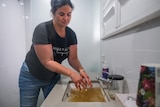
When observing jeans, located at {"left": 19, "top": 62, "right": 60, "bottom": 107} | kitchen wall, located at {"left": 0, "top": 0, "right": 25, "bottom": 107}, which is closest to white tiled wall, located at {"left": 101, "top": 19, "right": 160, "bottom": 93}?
jeans, located at {"left": 19, "top": 62, "right": 60, "bottom": 107}

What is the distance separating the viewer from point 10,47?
1.60 metres

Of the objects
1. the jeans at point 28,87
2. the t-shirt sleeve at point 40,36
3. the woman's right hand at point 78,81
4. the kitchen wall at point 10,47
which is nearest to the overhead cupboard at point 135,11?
the woman's right hand at point 78,81

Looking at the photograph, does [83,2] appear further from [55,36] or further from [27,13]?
[55,36]

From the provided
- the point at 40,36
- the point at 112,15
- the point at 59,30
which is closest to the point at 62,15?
the point at 59,30

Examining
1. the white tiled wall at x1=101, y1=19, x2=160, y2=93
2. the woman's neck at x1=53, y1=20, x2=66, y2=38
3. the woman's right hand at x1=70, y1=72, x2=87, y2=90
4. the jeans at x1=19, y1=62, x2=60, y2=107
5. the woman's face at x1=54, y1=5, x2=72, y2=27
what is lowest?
the jeans at x1=19, y1=62, x2=60, y2=107

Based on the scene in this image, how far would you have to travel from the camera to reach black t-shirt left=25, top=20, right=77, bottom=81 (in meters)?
1.09

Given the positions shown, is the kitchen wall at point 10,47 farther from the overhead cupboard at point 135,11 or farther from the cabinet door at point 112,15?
the overhead cupboard at point 135,11

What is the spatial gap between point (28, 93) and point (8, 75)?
48 centimetres

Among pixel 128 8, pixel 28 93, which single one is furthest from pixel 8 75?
pixel 128 8

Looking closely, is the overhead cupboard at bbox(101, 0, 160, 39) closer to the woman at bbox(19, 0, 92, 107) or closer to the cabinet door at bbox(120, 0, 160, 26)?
the cabinet door at bbox(120, 0, 160, 26)

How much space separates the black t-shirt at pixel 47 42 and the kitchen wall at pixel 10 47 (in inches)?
14.6

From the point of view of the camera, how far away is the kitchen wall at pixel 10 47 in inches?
58.0

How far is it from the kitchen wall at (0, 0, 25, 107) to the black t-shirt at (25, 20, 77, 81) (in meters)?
0.37

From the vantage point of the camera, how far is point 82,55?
178 centimetres
